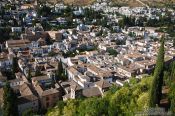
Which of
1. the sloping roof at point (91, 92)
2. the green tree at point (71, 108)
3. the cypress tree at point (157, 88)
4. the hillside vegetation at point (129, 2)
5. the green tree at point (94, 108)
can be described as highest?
the cypress tree at point (157, 88)

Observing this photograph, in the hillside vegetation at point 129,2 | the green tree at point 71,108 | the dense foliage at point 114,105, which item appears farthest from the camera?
the hillside vegetation at point 129,2


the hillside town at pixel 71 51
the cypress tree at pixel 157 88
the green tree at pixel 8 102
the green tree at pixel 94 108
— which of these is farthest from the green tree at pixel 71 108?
the cypress tree at pixel 157 88

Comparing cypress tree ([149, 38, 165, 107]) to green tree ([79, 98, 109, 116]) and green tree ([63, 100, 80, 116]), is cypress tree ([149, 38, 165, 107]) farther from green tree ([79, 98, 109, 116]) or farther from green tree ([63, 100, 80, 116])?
green tree ([63, 100, 80, 116])

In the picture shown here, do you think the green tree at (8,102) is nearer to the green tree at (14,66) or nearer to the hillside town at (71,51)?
the hillside town at (71,51)

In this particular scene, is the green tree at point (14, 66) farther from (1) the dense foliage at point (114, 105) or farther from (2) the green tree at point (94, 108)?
(2) the green tree at point (94, 108)

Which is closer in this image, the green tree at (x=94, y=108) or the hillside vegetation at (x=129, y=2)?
the green tree at (x=94, y=108)

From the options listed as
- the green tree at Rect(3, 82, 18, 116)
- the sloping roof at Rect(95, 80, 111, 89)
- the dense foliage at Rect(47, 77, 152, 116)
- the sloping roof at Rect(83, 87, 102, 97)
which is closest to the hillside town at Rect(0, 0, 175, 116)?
the sloping roof at Rect(83, 87, 102, 97)

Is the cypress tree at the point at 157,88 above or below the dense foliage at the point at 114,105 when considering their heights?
above

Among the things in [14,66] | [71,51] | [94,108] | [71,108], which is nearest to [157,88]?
[94,108]

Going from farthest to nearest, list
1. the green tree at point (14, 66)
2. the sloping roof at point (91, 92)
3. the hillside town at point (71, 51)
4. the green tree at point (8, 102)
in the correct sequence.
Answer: the green tree at point (14, 66) < the hillside town at point (71, 51) < the sloping roof at point (91, 92) < the green tree at point (8, 102)
